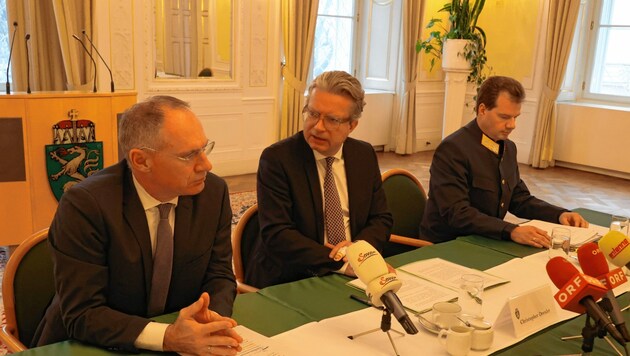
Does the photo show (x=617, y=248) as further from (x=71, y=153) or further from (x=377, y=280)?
(x=71, y=153)

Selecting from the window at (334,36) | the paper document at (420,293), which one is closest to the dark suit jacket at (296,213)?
the paper document at (420,293)

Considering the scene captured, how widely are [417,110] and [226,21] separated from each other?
144 inches

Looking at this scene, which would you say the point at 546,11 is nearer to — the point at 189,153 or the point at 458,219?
the point at 458,219

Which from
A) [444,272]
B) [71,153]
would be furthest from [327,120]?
[71,153]

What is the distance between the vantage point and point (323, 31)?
29.8 ft

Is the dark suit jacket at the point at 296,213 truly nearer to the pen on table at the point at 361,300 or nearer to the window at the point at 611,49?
the pen on table at the point at 361,300

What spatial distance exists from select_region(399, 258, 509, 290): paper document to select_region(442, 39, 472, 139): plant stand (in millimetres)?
6493

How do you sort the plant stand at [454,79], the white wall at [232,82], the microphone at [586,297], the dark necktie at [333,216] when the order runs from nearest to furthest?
the microphone at [586,297], the dark necktie at [333,216], the white wall at [232,82], the plant stand at [454,79]

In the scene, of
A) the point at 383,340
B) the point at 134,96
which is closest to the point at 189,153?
the point at 383,340

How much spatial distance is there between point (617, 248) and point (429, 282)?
61cm

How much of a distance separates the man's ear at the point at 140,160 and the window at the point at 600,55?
27.6 ft

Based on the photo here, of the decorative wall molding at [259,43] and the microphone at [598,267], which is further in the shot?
the decorative wall molding at [259,43]

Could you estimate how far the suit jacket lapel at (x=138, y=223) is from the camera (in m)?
1.86

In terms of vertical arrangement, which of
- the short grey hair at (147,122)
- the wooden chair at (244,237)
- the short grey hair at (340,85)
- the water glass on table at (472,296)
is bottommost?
the wooden chair at (244,237)
